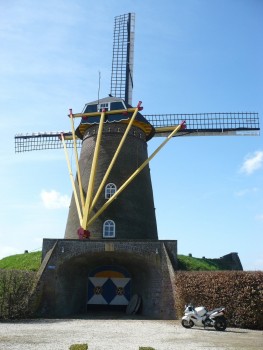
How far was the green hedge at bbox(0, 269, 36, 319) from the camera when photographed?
17062mm

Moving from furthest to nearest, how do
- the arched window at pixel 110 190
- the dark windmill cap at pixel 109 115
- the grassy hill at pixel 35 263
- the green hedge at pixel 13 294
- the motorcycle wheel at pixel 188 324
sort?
the dark windmill cap at pixel 109 115, the grassy hill at pixel 35 263, the arched window at pixel 110 190, the green hedge at pixel 13 294, the motorcycle wheel at pixel 188 324

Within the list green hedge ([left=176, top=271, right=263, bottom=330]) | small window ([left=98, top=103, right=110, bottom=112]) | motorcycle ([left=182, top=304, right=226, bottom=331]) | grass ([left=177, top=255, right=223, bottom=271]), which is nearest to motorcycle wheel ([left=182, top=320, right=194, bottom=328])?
motorcycle ([left=182, top=304, right=226, bottom=331])

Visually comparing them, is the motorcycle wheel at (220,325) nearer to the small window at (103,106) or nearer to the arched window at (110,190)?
the arched window at (110,190)

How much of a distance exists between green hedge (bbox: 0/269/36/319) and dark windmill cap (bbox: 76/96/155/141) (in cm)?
1223

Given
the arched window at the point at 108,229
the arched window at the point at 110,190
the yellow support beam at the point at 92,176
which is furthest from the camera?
the arched window at the point at 110,190

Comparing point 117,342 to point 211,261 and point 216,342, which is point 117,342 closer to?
point 216,342

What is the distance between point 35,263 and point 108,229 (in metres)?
6.47

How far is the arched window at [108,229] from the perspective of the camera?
23.2m

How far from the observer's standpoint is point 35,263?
2623 cm

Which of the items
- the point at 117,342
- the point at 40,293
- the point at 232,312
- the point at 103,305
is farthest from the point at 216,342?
the point at 103,305

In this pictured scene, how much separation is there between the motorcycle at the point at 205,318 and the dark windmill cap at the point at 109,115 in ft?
47.9

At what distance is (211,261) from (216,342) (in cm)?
1981

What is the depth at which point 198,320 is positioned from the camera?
14461 millimetres

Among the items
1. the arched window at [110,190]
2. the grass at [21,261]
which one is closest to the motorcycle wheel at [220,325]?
the arched window at [110,190]
